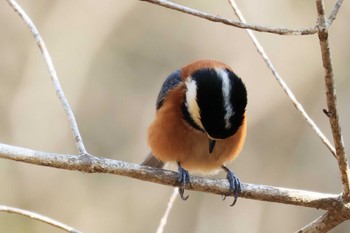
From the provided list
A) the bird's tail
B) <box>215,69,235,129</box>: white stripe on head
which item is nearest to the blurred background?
the bird's tail

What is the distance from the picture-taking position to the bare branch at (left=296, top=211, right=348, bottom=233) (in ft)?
8.54

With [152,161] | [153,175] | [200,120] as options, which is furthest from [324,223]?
[152,161]

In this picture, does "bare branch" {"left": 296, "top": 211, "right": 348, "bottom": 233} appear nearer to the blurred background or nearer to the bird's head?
the bird's head

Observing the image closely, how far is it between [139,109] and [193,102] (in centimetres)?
350

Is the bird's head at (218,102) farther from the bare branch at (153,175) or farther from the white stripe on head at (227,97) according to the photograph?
the bare branch at (153,175)

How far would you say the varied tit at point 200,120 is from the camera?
3.17m

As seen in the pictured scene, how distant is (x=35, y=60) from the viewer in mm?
6676

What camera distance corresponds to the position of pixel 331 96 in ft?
7.67

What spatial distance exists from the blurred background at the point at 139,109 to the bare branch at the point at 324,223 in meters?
3.74

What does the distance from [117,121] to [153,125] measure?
315 cm

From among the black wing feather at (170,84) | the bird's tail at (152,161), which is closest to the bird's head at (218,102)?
the black wing feather at (170,84)

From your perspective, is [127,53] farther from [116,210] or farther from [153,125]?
[153,125]

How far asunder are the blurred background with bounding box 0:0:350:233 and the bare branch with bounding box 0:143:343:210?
3.56 m

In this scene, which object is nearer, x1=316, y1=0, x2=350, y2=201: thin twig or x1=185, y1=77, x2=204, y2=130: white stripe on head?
x1=316, y1=0, x2=350, y2=201: thin twig
